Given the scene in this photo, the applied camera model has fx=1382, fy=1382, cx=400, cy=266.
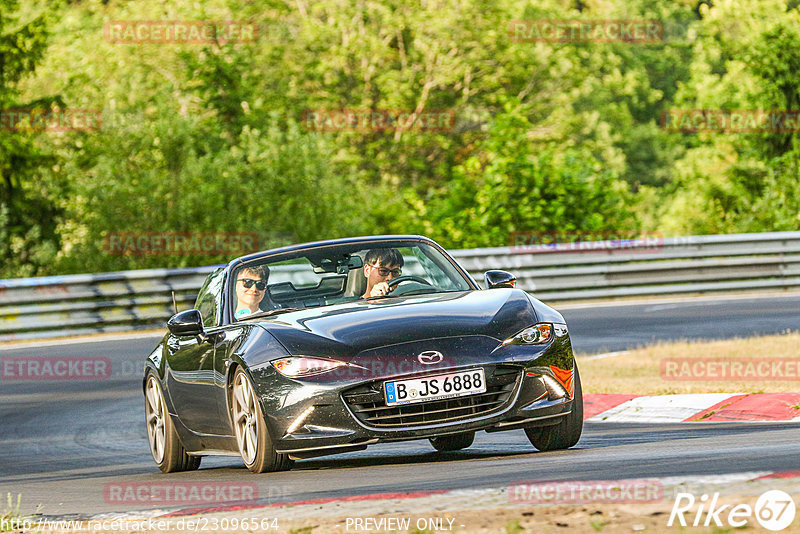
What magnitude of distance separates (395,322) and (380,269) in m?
1.21

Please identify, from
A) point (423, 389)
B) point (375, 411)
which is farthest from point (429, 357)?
point (375, 411)

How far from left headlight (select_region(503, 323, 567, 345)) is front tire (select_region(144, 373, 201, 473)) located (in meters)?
2.74

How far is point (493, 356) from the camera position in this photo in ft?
24.0

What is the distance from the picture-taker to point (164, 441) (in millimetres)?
9250

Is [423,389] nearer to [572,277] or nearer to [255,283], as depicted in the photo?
[255,283]

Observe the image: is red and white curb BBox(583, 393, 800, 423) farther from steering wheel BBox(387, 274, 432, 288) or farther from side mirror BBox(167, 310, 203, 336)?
side mirror BBox(167, 310, 203, 336)

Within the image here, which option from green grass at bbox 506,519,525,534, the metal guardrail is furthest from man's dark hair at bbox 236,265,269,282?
the metal guardrail

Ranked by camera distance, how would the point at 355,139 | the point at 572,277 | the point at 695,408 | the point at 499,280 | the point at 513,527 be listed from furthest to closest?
the point at 355,139
the point at 572,277
the point at 695,408
the point at 499,280
the point at 513,527

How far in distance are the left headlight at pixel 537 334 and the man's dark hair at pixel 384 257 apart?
1.35 meters

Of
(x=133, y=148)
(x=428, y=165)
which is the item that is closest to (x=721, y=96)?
(x=428, y=165)

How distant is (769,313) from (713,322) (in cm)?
149

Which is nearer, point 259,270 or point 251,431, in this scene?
point 251,431

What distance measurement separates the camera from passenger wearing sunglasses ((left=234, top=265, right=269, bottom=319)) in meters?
8.51

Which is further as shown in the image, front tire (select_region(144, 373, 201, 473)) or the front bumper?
front tire (select_region(144, 373, 201, 473))
